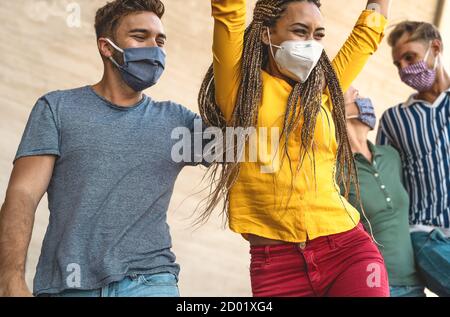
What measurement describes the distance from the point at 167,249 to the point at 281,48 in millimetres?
841

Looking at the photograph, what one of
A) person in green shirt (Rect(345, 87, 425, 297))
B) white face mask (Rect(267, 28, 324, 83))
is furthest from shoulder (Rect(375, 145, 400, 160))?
white face mask (Rect(267, 28, 324, 83))

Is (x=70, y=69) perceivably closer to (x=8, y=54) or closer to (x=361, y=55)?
(x=8, y=54)

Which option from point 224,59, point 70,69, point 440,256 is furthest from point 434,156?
point 70,69

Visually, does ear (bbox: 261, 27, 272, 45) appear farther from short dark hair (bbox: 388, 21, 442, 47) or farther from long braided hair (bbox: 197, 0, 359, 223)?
short dark hair (bbox: 388, 21, 442, 47)

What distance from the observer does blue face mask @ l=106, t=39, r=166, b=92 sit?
10.4 ft

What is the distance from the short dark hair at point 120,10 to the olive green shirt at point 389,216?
128 centimetres

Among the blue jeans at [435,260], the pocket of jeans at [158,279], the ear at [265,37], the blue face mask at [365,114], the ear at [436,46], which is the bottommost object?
the pocket of jeans at [158,279]

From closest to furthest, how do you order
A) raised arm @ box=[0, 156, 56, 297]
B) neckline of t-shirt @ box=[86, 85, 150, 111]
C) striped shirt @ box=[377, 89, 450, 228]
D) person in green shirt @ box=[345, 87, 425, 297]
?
raised arm @ box=[0, 156, 56, 297] → neckline of t-shirt @ box=[86, 85, 150, 111] → person in green shirt @ box=[345, 87, 425, 297] → striped shirt @ box=[377, 89, 450, 228]

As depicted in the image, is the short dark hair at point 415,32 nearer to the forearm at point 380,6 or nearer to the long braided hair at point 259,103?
the forearm at point 380,6

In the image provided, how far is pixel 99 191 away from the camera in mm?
2885

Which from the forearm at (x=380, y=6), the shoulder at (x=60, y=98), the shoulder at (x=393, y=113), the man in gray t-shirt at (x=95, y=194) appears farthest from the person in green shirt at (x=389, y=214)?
the shoulder at (x=60, y=98)

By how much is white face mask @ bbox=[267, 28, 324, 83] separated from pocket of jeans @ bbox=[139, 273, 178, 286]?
859mm

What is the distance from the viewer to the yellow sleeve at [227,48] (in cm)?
282

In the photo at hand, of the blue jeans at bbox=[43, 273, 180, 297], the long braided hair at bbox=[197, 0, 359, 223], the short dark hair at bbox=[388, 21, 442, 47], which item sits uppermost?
the short dark hair at bbox=[388, 21, 442, 47]
